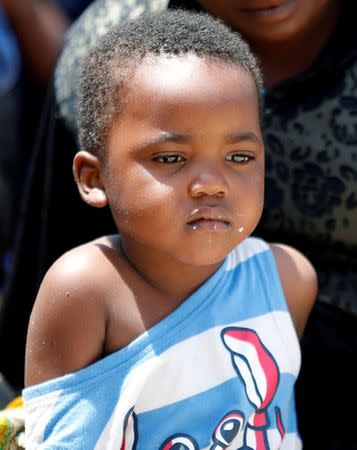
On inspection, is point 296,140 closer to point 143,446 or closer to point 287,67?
point 287,67

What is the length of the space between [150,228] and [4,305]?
3.40ft

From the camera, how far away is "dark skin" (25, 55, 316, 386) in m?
1.51

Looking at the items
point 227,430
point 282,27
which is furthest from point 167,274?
point 282,27

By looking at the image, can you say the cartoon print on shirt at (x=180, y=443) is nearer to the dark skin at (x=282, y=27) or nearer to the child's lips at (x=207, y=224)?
the child's lips at (x=207, y=224)

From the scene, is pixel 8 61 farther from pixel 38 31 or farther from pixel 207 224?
pixel 207 224

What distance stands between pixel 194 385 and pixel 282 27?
89 cm

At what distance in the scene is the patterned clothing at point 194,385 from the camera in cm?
153

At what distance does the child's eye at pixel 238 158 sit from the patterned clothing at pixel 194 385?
0.24 metres

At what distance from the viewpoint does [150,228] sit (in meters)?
1.54

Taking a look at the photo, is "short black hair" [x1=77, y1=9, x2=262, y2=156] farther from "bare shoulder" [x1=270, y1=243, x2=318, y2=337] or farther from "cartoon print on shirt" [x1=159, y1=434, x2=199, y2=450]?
"cartoon print on shirt" [x1=159, y1=434, x2=199, y2=450]

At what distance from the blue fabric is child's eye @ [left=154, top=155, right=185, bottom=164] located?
71.3 inches

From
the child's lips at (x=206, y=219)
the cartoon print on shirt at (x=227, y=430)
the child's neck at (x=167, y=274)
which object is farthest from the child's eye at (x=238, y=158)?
the cartoon print on shirt at (x=227, y=430)

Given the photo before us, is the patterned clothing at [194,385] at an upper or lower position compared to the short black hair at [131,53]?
lower

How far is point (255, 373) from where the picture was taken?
1648mm
